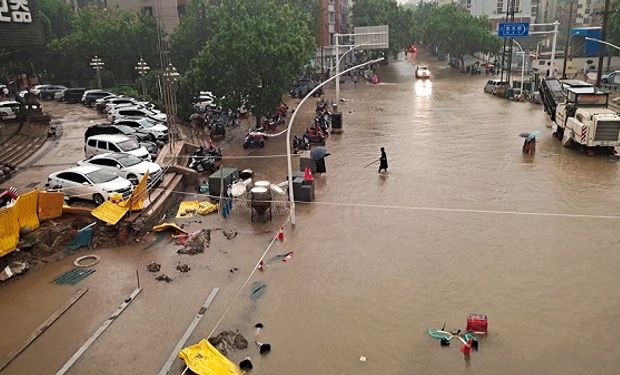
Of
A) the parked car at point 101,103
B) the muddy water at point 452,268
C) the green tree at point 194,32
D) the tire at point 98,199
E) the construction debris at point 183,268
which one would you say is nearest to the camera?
the muddy water at point 452,268

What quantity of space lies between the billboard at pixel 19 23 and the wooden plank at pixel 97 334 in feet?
42.8

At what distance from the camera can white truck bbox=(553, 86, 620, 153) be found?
2506 centimetres

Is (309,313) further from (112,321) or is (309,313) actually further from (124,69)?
(124,69)

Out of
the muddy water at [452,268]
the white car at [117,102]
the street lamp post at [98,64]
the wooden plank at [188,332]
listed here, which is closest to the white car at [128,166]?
the muddy water at [452,268]

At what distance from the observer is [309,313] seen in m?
12.2

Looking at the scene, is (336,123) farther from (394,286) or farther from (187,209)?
(394,286)

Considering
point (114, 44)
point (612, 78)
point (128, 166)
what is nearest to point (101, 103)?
point (114, 44)

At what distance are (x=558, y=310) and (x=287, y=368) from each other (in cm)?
628

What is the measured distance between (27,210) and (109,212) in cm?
239

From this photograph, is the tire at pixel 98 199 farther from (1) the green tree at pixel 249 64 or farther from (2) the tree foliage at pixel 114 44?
(2) the tree foliage at pixel 114 44

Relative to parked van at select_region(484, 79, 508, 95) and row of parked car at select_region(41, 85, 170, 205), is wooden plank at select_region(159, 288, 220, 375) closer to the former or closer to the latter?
row of parked car at select_region(41, 85, 170, 205)

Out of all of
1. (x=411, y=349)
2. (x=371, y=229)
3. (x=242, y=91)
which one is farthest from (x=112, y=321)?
(x=242, y=91)

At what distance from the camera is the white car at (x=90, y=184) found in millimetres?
18766

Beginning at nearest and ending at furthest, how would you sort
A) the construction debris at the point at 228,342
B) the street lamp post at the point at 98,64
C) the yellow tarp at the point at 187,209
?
the construction debris at the point at 228,342
the yellow tarp at the point at 187,209
the street lamp post at the point at 98,64
